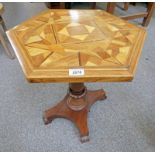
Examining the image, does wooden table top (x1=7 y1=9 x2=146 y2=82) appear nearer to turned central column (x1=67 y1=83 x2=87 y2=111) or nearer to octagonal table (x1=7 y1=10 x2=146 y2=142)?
octagonal table (x1=7 y1=10 x2=146 y2=142)

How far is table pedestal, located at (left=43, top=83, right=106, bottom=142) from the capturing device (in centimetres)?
108

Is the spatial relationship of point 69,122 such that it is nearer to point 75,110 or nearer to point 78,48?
point 75,110

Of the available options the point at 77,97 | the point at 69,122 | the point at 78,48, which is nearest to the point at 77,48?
the point at 78,48

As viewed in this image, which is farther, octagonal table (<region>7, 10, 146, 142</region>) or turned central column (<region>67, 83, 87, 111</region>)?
turned central column (<region>67, 83, 87, 111</region>)

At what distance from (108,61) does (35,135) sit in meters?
0.71

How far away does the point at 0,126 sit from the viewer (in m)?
1.18

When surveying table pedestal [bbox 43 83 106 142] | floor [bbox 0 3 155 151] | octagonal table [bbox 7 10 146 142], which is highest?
octagonal table [bbox 7 10 146 142]

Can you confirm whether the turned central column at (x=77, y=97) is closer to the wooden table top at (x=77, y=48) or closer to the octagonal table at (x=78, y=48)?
the octagonal table at (x=78, y=48)

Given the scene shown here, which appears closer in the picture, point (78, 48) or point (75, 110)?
point (78, 48)

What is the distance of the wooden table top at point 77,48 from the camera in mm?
682

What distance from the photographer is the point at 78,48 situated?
781 millimetres

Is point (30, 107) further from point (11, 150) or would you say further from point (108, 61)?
point (108, 61)

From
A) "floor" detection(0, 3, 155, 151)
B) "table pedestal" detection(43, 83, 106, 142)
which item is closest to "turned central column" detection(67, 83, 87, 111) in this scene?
"table pedestal" detection(43, 83, 106, 142)

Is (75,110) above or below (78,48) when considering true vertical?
below
